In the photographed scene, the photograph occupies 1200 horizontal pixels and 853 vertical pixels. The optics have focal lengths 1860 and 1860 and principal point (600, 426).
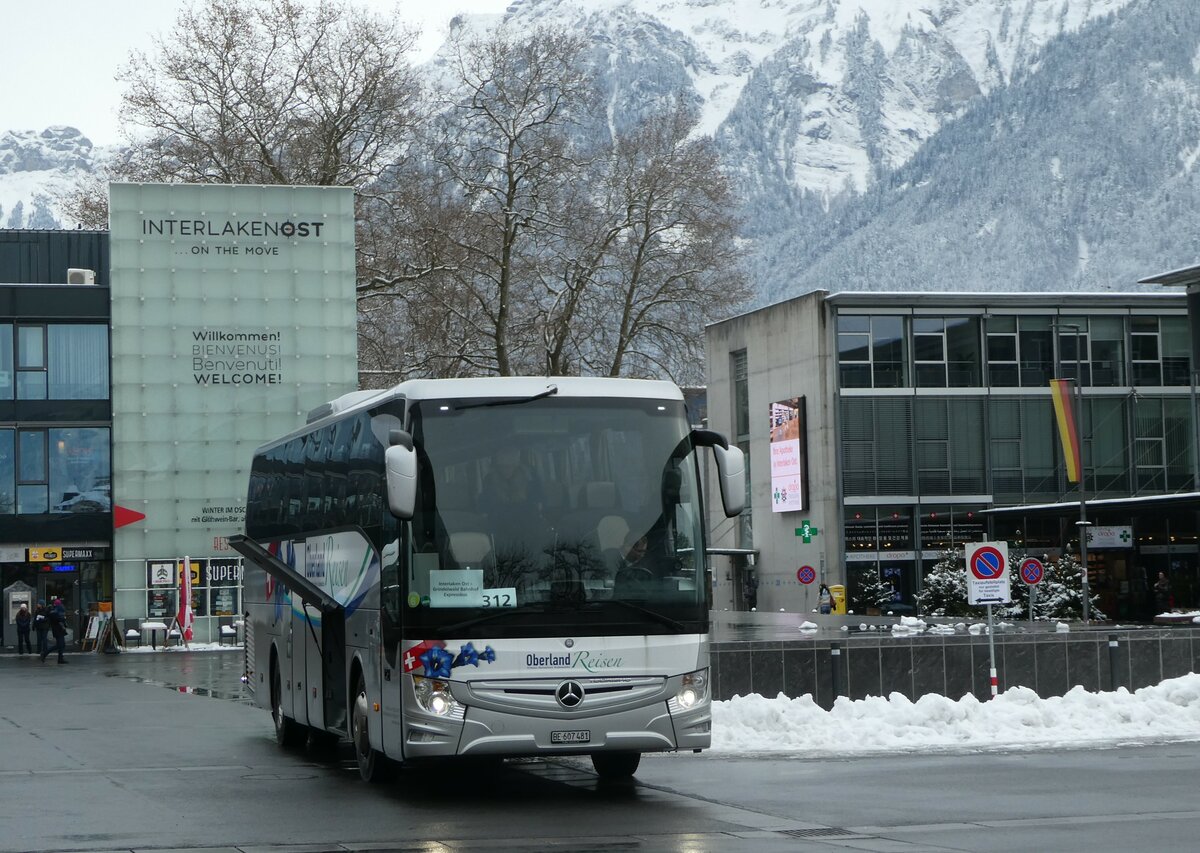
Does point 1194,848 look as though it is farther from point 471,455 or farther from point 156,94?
point 156,94

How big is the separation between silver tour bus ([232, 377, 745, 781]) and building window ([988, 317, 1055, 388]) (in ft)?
179

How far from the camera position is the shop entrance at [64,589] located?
52.4 m

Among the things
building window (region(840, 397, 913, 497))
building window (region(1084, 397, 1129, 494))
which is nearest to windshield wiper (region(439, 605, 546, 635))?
building window (region(840, 397, 913, 497))

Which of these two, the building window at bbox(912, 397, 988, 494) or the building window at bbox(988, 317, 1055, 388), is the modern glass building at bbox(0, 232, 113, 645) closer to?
the building window at bbox(912, 397, 988, 494)

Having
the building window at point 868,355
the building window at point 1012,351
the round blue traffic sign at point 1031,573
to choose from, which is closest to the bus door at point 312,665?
the round blue traffic sign at point 1031,573

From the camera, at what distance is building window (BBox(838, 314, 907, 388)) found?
6756 cm

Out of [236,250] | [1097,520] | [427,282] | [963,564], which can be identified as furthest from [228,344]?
[1097,520]

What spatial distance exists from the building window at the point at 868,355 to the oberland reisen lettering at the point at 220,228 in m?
23.5

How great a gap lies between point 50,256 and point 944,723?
4607 centimetres

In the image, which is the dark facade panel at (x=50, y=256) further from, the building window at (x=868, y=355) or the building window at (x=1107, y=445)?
the building window at (x=1107, y=445)

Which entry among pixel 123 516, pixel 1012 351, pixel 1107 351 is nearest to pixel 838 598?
pixel 1012 351

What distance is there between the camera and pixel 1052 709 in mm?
20078

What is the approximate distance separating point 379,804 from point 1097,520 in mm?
51658

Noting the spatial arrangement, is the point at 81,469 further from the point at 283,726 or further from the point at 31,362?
the point at 283,726
